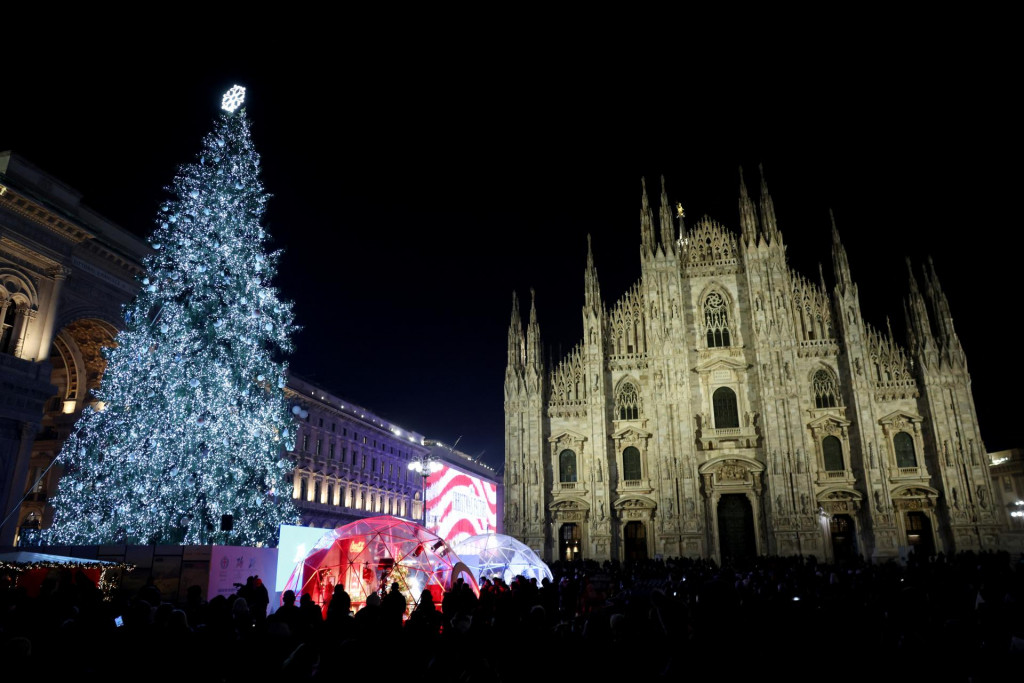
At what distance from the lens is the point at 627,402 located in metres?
40.2

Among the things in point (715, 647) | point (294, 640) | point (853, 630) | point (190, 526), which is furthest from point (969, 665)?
point (190, 526)

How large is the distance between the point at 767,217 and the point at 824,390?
453 inches

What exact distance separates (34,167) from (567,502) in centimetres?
3112

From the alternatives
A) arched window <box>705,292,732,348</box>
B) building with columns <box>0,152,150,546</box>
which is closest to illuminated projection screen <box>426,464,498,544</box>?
arched window <box>705,292,732,348</box>

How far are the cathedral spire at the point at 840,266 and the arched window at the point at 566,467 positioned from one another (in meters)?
19.2

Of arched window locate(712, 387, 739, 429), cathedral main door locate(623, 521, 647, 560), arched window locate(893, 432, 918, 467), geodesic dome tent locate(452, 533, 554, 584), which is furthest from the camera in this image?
arched window locate(712, 387, 739, 429)

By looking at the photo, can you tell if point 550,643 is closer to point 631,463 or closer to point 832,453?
point 631,463

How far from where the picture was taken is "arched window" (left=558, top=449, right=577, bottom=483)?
3953 centimetres

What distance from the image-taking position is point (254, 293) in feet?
64.6

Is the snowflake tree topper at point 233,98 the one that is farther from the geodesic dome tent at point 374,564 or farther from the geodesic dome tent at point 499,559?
the geodesic dome tent at point 499,559

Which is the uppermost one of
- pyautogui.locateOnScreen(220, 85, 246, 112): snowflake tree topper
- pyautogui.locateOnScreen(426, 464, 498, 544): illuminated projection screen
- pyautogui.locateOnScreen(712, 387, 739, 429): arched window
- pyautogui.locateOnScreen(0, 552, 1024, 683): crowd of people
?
pyautogui.locateOnScreen(220, 85, 246, 112): snowflake tree topper

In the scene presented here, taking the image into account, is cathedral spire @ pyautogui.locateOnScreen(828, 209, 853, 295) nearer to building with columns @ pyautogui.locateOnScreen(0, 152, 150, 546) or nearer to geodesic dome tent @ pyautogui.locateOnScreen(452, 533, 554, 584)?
geodesic dome tent @ pyautogui.locateOnScreen(452, 533, 554, 584)

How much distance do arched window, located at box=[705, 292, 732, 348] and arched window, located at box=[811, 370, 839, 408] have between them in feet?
17.8

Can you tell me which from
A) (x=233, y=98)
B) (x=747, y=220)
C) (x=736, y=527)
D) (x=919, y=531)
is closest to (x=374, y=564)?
(x=233, y=98)
